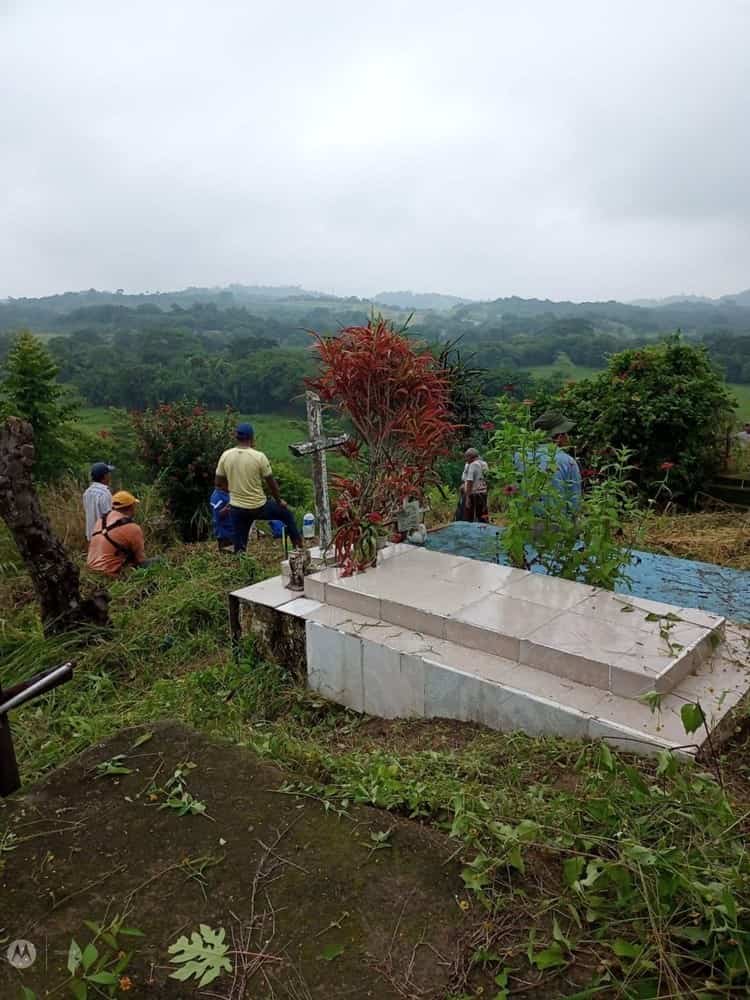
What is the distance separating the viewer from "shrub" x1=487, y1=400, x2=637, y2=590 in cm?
428

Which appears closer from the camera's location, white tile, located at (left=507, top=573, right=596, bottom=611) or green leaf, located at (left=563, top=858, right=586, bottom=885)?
green leaf, located at (left=563, top=858, right=586, bottom=885)

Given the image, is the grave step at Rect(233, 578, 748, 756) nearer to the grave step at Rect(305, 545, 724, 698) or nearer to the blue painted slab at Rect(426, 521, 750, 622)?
the grave step at Rect(305, 545, 724, 698)

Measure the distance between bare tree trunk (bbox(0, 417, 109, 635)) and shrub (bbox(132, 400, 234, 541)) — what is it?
461 cm

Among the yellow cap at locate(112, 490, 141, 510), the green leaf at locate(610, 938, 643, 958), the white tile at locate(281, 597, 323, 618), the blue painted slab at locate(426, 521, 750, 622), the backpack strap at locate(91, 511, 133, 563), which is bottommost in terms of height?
the blue painted slab at locate(426, 521, 750, 622)

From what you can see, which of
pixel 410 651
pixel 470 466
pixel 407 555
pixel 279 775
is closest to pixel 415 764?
pixel 279 775

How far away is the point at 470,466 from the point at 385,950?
6652 millimetres

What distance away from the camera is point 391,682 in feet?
12.2

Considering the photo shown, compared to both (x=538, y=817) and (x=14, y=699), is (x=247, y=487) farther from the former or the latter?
(x=538, y=817)

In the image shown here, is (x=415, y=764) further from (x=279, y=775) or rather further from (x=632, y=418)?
(x=632, y=418)

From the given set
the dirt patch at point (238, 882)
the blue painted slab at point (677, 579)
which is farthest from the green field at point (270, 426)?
the dirt patch at point (238, 882)

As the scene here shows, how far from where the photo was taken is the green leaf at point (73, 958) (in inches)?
61.5

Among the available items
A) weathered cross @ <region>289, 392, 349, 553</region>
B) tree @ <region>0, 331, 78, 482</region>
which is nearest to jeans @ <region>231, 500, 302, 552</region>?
weathered cross @ <region>289, 392, 349, 553</region>

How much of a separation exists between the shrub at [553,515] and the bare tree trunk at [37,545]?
10.3 feet

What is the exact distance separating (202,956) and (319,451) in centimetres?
341
